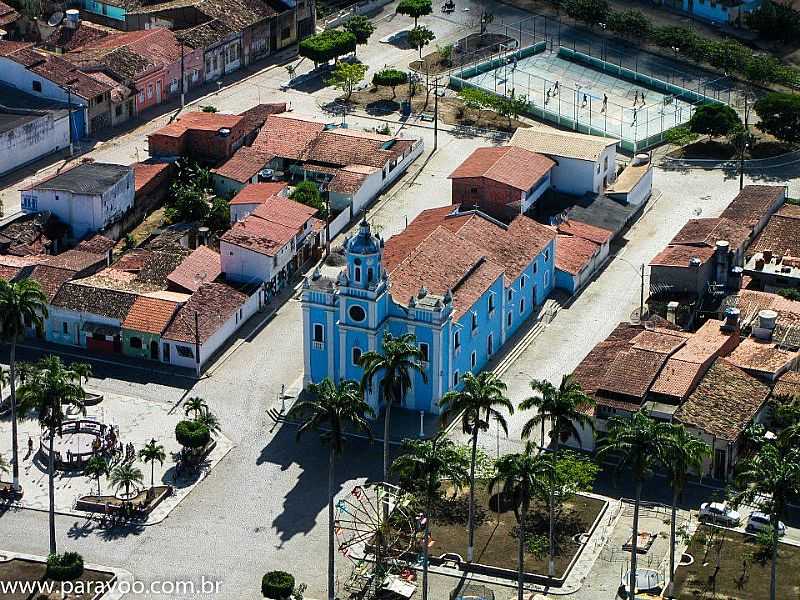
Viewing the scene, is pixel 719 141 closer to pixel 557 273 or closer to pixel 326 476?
pixel 557 273

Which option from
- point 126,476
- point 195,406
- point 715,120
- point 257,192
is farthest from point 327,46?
point 126,476

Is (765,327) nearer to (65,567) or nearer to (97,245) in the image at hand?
(97,245)

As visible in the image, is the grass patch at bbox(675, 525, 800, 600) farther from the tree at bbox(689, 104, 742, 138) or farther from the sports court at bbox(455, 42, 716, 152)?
the sports court at bbox(455, 42, 716, 152)

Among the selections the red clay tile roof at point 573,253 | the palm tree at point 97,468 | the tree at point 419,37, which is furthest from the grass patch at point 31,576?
the tree at point 419,37

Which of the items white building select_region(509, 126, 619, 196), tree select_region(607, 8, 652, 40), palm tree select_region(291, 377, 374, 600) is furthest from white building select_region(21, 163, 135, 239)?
tree select_region(607, 8, 652, 40)

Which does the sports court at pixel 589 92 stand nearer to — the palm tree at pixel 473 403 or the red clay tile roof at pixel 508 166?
the red clay tile roof at pixel 508 166
